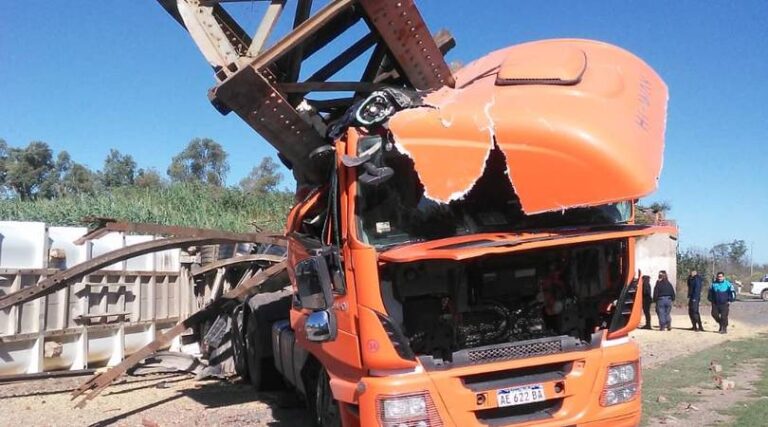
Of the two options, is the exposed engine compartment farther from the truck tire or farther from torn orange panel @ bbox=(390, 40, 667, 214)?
the truck tire

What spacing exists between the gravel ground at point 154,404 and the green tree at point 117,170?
173 feet

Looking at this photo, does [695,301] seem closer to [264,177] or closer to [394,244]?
[394,244]

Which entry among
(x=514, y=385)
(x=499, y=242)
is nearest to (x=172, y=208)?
(x=514, y=385)

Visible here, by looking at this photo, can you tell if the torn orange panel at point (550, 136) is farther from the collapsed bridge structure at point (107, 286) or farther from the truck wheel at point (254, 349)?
the truck wheel at point (254, 349)

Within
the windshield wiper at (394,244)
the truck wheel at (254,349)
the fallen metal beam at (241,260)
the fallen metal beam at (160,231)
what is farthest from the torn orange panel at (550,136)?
the fallen metal beam at (241,260)

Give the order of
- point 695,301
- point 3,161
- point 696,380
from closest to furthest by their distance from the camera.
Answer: point 696,380 < point 695,301 < point 3,161

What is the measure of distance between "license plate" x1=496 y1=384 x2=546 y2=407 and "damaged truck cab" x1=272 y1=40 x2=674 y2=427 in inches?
0.6

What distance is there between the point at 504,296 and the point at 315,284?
1.51 metres

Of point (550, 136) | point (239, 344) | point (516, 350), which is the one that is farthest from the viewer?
point (239, 344)

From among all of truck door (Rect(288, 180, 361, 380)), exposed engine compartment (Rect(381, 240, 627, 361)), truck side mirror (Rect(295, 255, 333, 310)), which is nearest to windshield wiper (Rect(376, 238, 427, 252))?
exposed engine compartment (Rect(381, 240, 627, 361))

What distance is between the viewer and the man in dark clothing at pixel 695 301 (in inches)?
709

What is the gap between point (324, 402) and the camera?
19.6 ft

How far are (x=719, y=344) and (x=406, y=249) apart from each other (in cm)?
1273

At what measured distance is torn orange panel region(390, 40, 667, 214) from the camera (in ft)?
15.1
